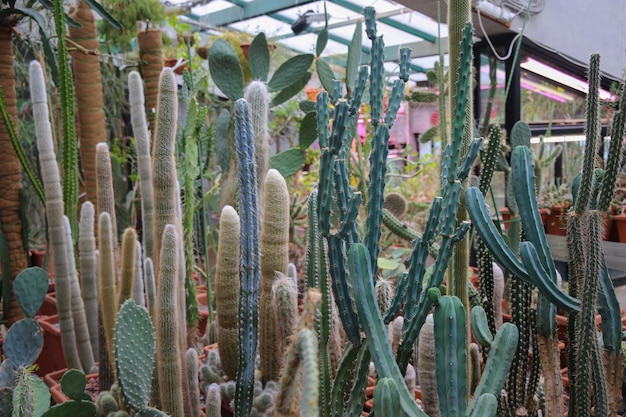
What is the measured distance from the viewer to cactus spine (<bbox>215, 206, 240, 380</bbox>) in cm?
129

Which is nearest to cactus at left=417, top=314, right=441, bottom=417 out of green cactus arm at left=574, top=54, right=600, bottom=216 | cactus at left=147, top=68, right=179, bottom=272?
green cactus arm at left=574, top=54, right=600, bottom=216

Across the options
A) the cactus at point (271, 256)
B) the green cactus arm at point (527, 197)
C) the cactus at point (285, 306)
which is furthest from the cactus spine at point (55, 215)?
the green cactus arm at point (527, 197)

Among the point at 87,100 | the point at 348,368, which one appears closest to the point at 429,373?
the point at 348,368

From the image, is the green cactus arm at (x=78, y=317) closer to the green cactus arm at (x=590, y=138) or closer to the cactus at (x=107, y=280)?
the cactus at (x=107, y=280)

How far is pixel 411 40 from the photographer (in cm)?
660

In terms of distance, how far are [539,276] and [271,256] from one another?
0.59 meters

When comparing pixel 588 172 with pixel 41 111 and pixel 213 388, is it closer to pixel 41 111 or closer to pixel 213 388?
pixel 213 388

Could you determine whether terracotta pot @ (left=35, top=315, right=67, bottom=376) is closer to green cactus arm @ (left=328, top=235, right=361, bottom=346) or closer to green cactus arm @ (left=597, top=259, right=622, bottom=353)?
green cactus arm @ (left=328, top=235, right=361, bottom=346)

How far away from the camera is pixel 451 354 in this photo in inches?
26.8

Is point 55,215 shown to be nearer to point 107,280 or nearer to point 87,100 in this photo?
point 107,280

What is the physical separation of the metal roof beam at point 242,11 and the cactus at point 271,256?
460 centimetres

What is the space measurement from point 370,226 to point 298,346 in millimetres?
289

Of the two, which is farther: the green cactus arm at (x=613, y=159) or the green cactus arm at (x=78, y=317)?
the green cactus arm at (x=78, y=317)

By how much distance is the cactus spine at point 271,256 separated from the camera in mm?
1178
